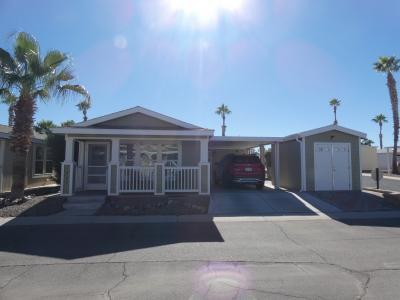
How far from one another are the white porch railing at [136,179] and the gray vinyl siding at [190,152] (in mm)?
2253

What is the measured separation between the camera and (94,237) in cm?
848

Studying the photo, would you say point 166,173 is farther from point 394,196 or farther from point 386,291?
point 386,291

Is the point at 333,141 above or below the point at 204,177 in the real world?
above

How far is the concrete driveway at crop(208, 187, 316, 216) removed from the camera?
12216 mm

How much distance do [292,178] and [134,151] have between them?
778 centimetres

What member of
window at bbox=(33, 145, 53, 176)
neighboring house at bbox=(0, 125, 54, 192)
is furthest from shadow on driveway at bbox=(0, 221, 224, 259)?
window at bbox=(33, 145, 53, 176)

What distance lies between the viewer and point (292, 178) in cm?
1817

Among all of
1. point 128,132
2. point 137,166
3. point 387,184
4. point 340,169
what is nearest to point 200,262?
point 128,132

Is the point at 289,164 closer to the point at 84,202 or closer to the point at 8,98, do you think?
the point at 84,202

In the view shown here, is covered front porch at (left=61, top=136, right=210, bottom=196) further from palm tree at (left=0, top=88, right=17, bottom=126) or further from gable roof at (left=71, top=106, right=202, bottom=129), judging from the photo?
palm tree at (left=0, top=88, right=17, bottom=126)

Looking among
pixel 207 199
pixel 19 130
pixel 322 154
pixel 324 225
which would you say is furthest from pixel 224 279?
pixel 322 154

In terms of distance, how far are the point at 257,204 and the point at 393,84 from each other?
25.6m

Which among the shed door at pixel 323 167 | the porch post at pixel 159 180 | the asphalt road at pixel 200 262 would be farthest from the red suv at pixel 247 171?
the asphalt road at pixel 200 262

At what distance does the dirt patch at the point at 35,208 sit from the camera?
1175 cm
